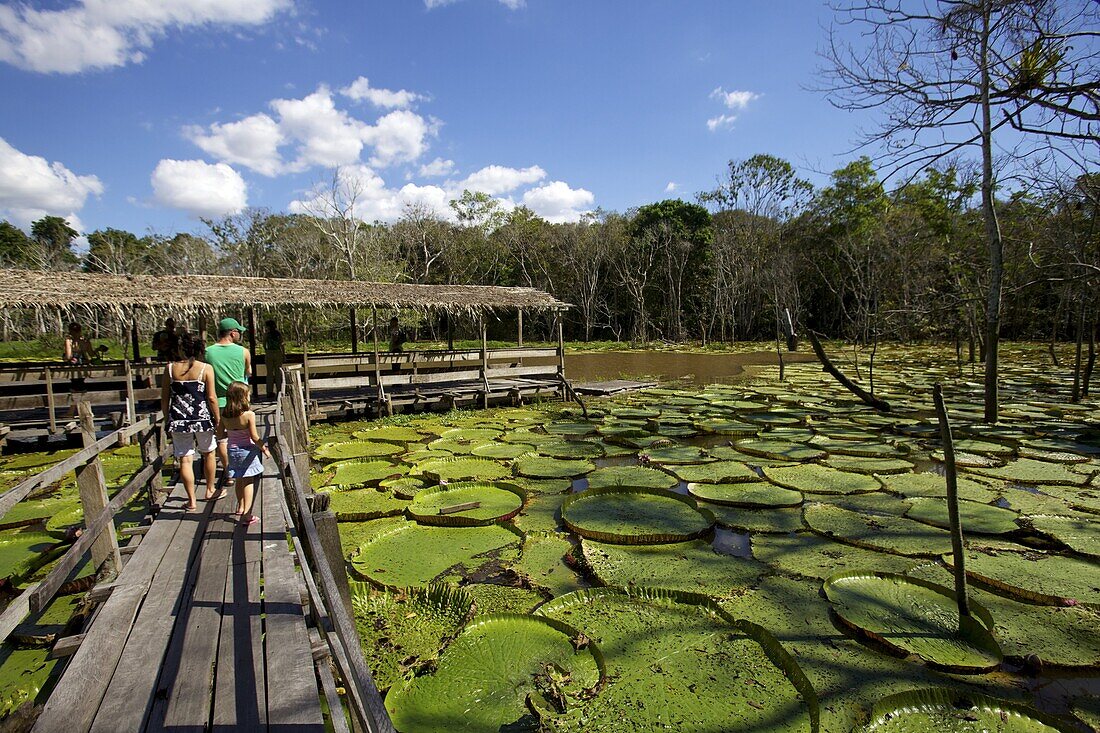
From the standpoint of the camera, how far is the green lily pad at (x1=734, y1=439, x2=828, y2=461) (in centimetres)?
644

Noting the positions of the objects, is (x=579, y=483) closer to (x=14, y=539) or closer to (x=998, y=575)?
(x=998, y=575)

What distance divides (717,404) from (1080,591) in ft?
23.6

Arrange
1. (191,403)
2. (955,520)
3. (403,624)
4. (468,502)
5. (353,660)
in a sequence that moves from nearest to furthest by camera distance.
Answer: (353,660), (955,520), (403,624), (191,403), (468,502)

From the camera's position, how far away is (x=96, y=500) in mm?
3389

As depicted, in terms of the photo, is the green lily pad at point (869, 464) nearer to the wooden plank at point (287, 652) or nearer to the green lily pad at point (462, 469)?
the green lily pad at point (462, 469)

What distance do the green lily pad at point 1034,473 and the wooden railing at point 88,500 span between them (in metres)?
7.87

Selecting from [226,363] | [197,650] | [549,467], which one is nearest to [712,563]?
[549,467]

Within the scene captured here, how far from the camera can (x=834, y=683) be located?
8.34 ft

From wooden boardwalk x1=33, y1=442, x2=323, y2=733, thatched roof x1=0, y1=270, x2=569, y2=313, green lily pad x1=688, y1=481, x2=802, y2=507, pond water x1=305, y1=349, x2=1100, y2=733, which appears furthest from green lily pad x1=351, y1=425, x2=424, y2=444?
wooden boardwalk x1=33, y1=442, x2=323, y2=733

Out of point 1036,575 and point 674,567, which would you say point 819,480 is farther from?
point 674,567

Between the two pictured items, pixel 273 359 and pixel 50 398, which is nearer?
pixel 50 398

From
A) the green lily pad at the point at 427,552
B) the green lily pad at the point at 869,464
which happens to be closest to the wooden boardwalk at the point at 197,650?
the green lily pad at the point at 427,552

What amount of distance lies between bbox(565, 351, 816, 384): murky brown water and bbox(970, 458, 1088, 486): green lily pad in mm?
8826

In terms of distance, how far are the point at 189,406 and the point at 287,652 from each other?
290 cm
